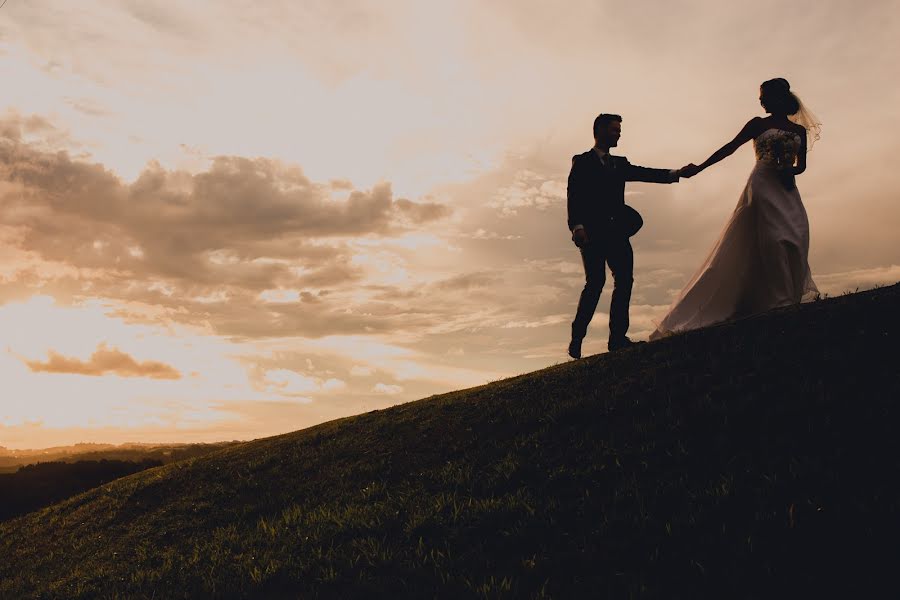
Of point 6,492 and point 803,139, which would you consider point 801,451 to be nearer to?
point 803,139

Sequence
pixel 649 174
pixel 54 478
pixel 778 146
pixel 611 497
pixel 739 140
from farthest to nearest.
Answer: pixel 54 478
pixel 649 174
pixel 739 140
pixel 778 146
pixel 611 497

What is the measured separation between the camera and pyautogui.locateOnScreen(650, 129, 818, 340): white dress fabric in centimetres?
995

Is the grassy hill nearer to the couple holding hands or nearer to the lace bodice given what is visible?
the couple holding hands

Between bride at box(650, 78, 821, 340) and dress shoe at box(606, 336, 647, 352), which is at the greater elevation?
bride at box(650, 78, 821, 340)

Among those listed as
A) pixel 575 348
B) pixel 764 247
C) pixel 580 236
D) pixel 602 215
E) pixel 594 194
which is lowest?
pixel 575 348

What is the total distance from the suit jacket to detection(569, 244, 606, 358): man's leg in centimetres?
38

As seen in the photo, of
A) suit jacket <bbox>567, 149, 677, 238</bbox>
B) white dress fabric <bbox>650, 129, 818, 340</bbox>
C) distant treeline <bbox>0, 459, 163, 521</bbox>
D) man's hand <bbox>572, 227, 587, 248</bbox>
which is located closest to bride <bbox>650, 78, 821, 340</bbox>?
white dress fabric <bbox>650, 129, 818, 340</bbox>

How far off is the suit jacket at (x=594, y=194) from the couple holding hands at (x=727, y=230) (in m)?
0.02

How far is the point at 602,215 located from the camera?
10.9 metres

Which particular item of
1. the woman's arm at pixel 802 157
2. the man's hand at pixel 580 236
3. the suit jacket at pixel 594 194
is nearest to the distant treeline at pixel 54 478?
the man's hand at pixel 580 236

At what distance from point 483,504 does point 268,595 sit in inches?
87.0

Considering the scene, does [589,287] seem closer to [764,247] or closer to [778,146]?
[764,247]

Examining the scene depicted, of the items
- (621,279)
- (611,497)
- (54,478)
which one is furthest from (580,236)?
(54,478)

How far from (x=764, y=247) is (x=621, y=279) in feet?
8.11
